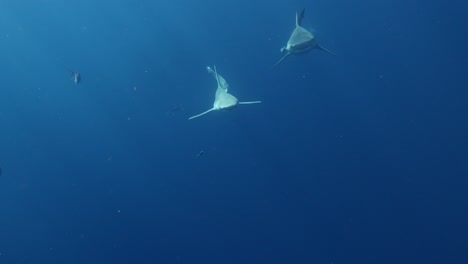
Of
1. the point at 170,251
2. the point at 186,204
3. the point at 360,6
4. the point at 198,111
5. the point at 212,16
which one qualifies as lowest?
the point at 170,251

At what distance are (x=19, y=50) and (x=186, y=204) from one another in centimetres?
887

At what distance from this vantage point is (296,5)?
Answer: 13375 millimetres

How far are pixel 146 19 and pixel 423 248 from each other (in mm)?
11295

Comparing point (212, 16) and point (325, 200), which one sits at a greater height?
point (212, 16)

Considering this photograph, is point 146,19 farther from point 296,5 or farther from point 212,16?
point 296,5

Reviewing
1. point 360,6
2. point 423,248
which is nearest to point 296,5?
point 360,6

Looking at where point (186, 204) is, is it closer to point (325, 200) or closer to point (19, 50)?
point (325, 200)

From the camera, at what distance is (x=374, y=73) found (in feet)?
40.4

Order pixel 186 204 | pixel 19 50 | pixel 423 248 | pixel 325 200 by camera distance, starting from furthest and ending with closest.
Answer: pixel 19 50 → pixel 186 204 → pixel 325 200 → pixel 423 248

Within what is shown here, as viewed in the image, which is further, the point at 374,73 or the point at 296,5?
the point at 296,5

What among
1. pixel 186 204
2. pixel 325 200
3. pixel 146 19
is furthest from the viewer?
pixel 146 19

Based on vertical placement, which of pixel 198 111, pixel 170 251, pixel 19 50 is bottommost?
pixel 170 251

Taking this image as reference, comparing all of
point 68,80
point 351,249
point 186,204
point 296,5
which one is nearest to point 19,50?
point 68,80

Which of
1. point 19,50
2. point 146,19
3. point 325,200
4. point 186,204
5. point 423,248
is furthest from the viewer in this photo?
point 19,50
